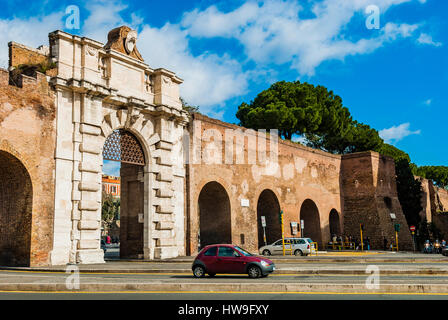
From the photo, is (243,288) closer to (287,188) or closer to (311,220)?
(287,188)

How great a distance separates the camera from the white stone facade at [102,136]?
18.3 meters

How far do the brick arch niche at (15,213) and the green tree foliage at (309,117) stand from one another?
30633 millimetres

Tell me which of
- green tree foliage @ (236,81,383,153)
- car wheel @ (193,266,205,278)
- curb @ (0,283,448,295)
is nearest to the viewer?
curb @ (0,283,448,295)

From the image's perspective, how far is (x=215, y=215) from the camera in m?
27.2

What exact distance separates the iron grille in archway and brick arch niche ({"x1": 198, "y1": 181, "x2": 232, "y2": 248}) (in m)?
5.38

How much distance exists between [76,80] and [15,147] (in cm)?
374

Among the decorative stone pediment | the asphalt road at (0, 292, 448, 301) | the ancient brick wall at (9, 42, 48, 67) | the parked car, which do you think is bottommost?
the parked car

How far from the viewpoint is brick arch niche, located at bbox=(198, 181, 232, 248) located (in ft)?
87.0

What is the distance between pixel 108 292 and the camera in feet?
32.8

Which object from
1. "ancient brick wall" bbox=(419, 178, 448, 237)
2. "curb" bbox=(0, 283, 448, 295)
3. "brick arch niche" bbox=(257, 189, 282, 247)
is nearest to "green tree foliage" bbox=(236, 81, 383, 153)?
"ancient brick wall" bbox=(419, 178, 448, 237)

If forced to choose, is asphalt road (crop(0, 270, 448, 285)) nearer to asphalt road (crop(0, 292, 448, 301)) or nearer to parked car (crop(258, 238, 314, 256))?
asphalt road (crop(0, 292, 448, 301))

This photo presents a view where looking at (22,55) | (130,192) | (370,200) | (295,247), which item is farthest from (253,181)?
(22,55)

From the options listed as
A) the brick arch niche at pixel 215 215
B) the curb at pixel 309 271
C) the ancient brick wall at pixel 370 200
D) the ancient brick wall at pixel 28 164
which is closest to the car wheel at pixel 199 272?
the curb at pixel 309 271

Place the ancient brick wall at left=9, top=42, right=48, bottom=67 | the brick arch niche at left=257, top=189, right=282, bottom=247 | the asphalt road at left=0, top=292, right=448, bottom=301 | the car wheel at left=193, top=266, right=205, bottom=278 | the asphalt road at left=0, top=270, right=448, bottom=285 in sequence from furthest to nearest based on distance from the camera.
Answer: the brick arch niche at left=257, top=189, right=282, bottom=247, the ancient brick wall at left=9, top=42, right=48, bottom=67, the car wheel at left=193, top=266, right=205, bottom=278, the asphalt road at left=0, top=270, right=448, bottom=285, the asphalt road at left=0, top=292, right=448, bottom=301
